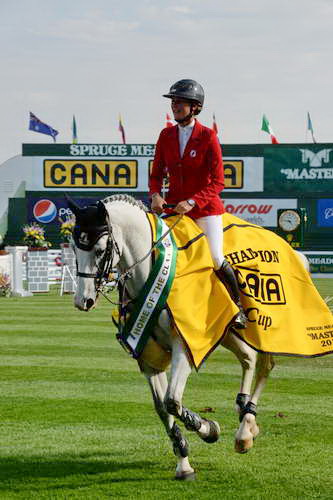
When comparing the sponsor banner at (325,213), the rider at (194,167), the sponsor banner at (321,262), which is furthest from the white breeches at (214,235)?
the sponsor banner at (325,213)

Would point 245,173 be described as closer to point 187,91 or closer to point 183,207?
point 187,91

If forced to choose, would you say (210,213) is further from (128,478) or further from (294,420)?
(294,420)

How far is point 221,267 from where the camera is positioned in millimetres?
7844

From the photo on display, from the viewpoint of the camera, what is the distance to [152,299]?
7.16 m

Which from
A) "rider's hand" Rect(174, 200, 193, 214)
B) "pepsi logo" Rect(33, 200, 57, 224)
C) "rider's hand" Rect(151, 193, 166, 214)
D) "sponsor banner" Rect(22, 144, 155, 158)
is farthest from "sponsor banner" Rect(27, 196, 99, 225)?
"rider's hand" Rect(174, 200, 193, 214)


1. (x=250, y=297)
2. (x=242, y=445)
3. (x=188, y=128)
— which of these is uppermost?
(x=188, y=128)

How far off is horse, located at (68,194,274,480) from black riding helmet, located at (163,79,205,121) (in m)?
0.95

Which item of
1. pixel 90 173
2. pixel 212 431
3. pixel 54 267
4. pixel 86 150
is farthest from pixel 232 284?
pixel 86 150

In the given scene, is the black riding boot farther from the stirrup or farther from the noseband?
the noseband

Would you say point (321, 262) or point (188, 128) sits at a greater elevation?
point (188, 128)

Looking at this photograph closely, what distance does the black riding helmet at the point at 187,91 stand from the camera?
7645mm

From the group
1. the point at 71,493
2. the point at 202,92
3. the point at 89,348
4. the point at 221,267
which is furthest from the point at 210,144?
the point at 89,348

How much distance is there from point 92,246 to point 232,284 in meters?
1.63

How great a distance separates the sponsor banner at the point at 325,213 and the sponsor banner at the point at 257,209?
259cm
